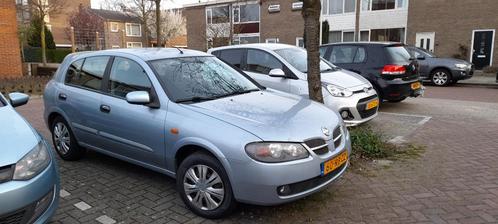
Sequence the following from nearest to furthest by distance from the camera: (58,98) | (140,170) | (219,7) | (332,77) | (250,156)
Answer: (250,156), (140,170), (58,98), (332,77), (219,7)

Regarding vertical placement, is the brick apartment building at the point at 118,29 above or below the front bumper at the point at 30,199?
above

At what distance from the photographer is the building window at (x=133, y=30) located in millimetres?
57156

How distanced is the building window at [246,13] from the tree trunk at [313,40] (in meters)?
29.4

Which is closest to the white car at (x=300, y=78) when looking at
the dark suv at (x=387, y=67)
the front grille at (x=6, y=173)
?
the dark suv at (x=387, y=67)

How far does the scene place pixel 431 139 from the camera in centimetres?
623

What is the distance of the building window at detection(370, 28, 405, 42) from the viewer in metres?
25.2

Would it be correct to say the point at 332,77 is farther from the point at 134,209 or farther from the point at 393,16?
the point at 393,16

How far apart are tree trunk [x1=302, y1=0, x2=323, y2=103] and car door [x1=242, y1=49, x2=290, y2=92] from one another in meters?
1.46

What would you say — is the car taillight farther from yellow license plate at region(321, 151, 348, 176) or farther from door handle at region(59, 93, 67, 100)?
door handle at region(59, 93, 67, 100)

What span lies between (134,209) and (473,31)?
→ 23361mm

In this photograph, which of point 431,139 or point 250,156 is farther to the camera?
point 431,139

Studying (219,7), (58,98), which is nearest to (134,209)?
(58,98)

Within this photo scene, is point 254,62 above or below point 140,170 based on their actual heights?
above

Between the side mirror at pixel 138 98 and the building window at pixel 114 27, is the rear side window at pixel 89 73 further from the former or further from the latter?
the building window at pixel 114 27
